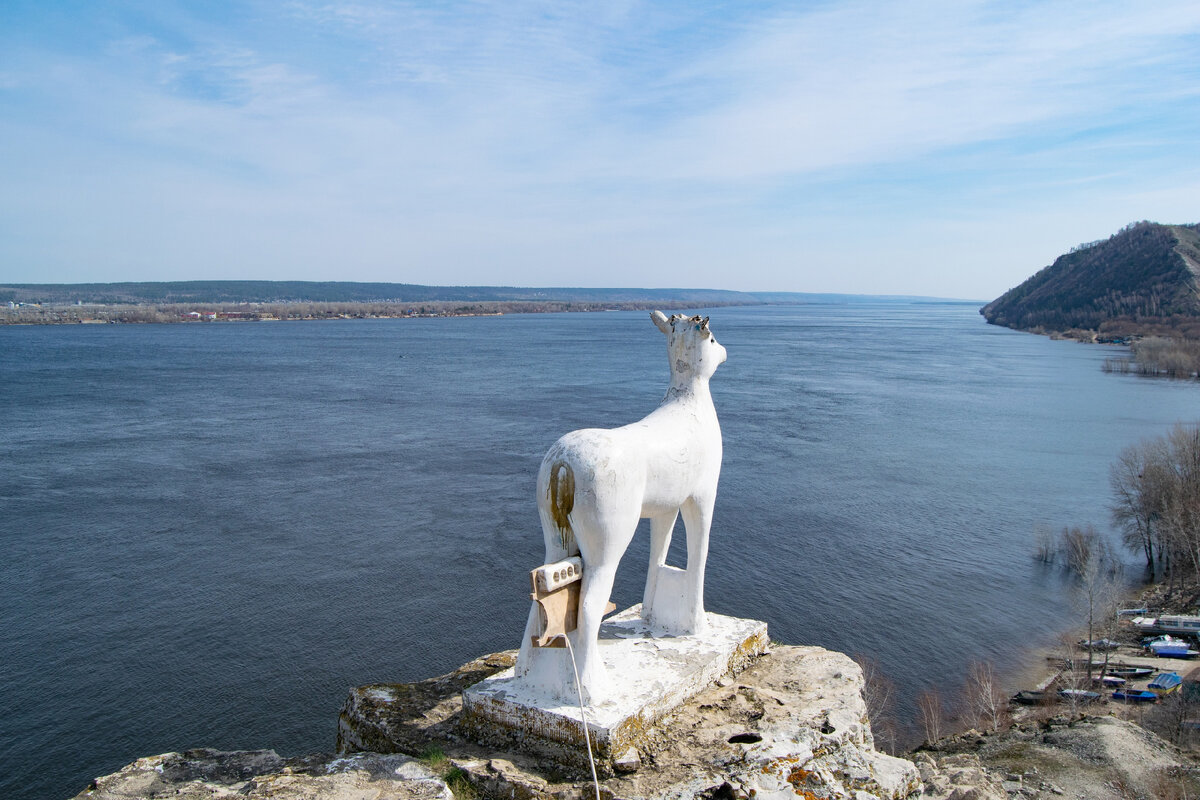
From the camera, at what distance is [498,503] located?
1280 inches

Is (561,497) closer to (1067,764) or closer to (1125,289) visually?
(1067,764)

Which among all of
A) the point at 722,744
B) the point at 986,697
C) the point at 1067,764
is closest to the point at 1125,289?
the point at 986,697

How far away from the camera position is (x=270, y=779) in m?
7.22

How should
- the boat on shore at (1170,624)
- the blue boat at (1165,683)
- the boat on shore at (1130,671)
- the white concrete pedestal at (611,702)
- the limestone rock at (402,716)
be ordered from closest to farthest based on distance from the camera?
1. the white concrete pedestal at (611,702)
2. the limestone rock at (402,716)
3. the blue boat at (1165,683)
4. the boat on shore at (1130,671)
5. the boat on shore at (1170,624)

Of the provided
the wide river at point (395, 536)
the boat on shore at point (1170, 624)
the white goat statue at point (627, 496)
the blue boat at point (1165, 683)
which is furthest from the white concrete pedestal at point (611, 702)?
the boat on shore at point (1170, 624)

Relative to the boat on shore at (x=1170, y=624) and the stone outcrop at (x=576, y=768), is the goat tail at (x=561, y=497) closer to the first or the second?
the stone outcrop at (x=576, y=768)

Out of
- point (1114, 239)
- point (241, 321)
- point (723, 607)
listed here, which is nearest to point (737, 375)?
point (723, 607)

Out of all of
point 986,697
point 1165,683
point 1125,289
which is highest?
point 1125,289

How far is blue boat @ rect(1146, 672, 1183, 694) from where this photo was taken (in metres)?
20.8

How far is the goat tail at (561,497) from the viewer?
7.51m

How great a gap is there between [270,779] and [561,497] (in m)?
3.54

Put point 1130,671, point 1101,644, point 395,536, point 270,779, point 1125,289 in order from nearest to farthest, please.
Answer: point 270,779
point 1130,671
point 1101,644
point 395,536
point 1125,289

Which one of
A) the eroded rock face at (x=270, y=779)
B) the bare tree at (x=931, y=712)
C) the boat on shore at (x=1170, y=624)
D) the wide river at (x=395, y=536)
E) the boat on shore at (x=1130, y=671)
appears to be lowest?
the bare tree at (x=931, y=712)

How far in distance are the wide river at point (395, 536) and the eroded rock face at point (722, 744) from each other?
36.9 feet
